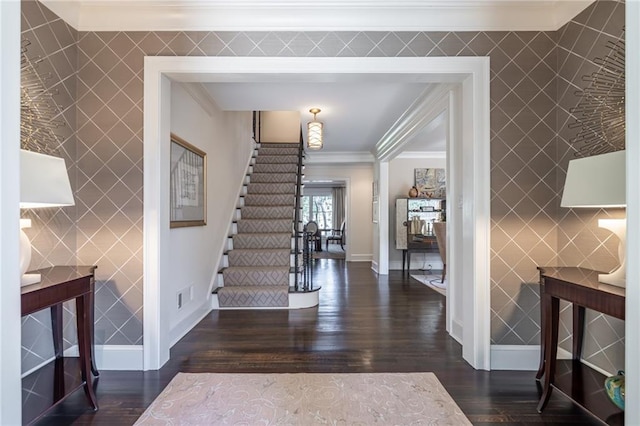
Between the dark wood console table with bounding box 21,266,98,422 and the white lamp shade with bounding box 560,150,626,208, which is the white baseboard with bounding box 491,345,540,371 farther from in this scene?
the dark wood console table with bounding box 21,266,98,422

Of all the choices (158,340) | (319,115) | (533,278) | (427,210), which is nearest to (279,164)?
(319,115)

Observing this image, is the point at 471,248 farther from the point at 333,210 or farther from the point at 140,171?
the point at 333,210

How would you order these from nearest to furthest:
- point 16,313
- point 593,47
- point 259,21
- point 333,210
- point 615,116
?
1. point 16,313
2. point 615,116
3. point 593,47
4. point 259,21
5. point 333,210

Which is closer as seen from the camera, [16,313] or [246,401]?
[16,313]

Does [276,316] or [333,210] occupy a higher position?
[333,210]

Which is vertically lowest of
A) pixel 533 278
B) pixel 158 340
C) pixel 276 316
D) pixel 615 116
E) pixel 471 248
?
pixel 276 316

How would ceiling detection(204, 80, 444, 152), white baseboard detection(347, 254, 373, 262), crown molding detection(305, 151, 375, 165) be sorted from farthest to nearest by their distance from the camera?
white baseboard detection(347, 254, 373, 262), crown molding detection(305, 151, 375, 165), ceiling detection(204, 80, 444, 152)

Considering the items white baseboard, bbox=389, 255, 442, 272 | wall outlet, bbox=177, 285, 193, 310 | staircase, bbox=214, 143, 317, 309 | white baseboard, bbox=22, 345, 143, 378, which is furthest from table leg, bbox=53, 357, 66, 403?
white baseboard, bbox=389, 255, 442, 272

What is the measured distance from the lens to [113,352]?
2303 mm

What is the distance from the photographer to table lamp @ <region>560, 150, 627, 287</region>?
147cm

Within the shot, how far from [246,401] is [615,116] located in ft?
9.10

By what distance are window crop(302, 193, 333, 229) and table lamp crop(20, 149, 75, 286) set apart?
11.8 m

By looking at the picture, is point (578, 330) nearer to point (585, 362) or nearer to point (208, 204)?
point (585, 362)

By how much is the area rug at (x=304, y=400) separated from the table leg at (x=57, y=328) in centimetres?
74
